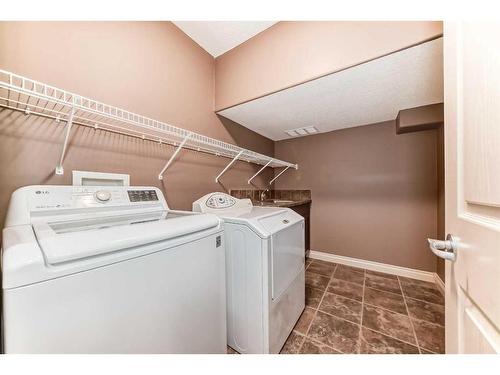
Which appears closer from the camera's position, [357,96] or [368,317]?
[368,317]

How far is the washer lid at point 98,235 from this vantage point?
1.66 feet

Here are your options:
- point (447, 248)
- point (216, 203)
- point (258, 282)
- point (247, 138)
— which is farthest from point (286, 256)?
point (247, 138)

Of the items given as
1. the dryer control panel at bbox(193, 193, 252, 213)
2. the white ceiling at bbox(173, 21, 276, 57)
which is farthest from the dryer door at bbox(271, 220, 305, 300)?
the white ceiling at bbox(173, 21, 276, 57)

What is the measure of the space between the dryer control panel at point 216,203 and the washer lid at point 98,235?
682mm

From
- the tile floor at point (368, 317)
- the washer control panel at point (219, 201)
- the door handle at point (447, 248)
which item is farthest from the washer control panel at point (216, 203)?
the door handle at point (447, 248)

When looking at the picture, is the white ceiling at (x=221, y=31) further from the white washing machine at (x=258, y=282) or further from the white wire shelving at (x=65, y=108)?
the white washing machine at (x=258, y=282)

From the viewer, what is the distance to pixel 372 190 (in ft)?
8.29

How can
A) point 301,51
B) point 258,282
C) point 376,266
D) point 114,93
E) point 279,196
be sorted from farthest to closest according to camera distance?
point 279,196 → point 376,266 → point 301,51 → point 114,93 → point 258,282

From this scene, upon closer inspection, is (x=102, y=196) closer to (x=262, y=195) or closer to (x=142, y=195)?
(x=142, y=195)

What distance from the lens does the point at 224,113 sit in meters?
2.09

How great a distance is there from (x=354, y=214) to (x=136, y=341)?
2.83 meters

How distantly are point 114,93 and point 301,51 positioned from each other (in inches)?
→ 58.8
